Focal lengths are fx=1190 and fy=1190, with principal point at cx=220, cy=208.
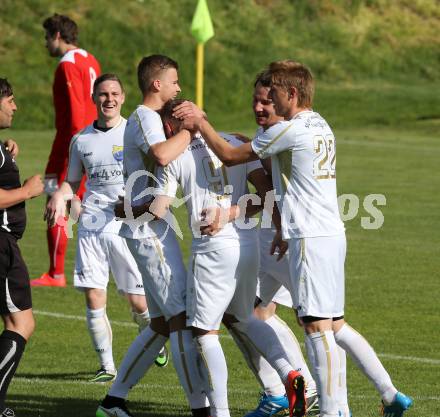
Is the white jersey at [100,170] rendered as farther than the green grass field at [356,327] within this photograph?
Yes

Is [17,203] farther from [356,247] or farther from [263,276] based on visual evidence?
[356,247]

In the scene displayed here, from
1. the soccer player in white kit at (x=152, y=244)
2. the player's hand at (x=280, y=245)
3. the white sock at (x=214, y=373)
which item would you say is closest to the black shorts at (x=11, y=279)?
the soccer player in white kit at (x=152, y=244)

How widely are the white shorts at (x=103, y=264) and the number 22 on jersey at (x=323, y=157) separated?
9.62 feet

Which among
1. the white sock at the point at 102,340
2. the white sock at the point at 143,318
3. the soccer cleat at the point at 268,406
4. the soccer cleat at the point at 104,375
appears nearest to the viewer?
the soccer cleat at the point at 268,406

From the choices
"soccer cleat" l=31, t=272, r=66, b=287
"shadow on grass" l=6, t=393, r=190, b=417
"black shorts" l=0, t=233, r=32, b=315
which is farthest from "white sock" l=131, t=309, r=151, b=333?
"soccer cleat" l=31, t=272, r=66, b=287

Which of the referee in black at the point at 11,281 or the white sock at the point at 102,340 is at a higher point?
the referee in black at the point at 11,281

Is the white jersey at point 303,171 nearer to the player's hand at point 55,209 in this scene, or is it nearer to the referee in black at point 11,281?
the referee in black at point 11,281

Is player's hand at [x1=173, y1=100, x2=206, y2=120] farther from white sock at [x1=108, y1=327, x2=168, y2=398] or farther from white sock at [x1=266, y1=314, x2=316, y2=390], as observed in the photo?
white sock at [x1=266, y1=314, x2=316, y2=390]

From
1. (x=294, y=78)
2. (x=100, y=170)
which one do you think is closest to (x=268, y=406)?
(x=294, y=78)

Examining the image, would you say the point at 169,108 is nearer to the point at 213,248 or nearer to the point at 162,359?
the point at 213,248

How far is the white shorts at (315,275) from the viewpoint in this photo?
696cm

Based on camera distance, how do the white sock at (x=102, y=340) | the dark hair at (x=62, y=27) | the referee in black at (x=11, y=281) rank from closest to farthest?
the referee in black at (x=11, y=281) < the white sock at (x=102, y=340) < the dark hair at (x=62, y=27)

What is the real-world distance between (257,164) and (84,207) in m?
2.79

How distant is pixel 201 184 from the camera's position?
7.21 meters
